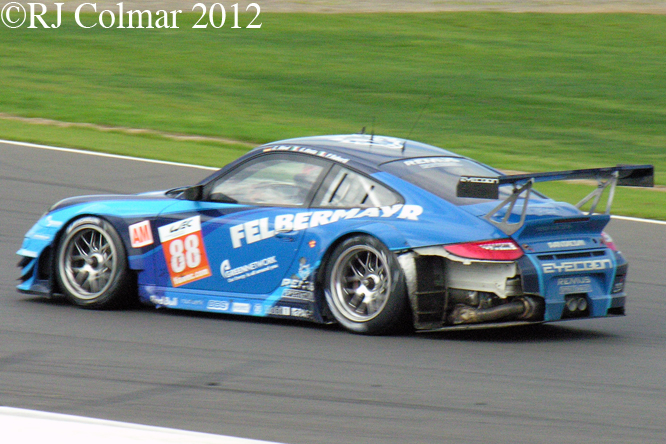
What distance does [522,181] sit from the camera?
668 centimetres

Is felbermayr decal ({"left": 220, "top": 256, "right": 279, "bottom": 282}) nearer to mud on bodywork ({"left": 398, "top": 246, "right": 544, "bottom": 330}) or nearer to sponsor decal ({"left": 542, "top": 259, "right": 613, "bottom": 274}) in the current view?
mud on bodywork ({"left": 398, "top": 246, "right": 544, "bottom": 330})

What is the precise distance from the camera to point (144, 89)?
22578mm

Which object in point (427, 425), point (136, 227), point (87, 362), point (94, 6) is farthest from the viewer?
point (94, 6)

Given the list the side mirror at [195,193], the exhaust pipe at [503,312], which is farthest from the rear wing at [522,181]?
the side mirror at [195,193]

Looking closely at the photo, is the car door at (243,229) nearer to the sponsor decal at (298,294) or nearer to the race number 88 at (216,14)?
the sponsor decal at (298,294)

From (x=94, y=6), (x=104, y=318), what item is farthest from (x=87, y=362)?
(x=94, y=6)

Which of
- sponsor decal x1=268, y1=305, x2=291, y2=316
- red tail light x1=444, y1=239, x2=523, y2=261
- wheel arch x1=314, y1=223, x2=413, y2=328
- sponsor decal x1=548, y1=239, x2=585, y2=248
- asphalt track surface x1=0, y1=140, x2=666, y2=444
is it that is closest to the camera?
asphalt track surface x1=0, y1=140, x2=666, y2=444

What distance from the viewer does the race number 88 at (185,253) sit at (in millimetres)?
7527

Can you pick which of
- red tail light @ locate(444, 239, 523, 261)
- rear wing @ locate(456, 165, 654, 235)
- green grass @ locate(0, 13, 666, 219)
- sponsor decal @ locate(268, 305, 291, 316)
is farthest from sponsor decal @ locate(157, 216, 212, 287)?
green grass @ locate(0, 13, 666, 219)

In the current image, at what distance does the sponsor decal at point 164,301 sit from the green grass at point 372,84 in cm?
662

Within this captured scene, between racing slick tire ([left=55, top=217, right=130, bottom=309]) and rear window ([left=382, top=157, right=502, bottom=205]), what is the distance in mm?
2125

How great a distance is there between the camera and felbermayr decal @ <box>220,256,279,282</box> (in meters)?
7.23

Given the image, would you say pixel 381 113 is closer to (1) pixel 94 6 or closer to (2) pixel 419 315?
(2) pixel 419 315

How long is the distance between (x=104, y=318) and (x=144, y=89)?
15.7 m
